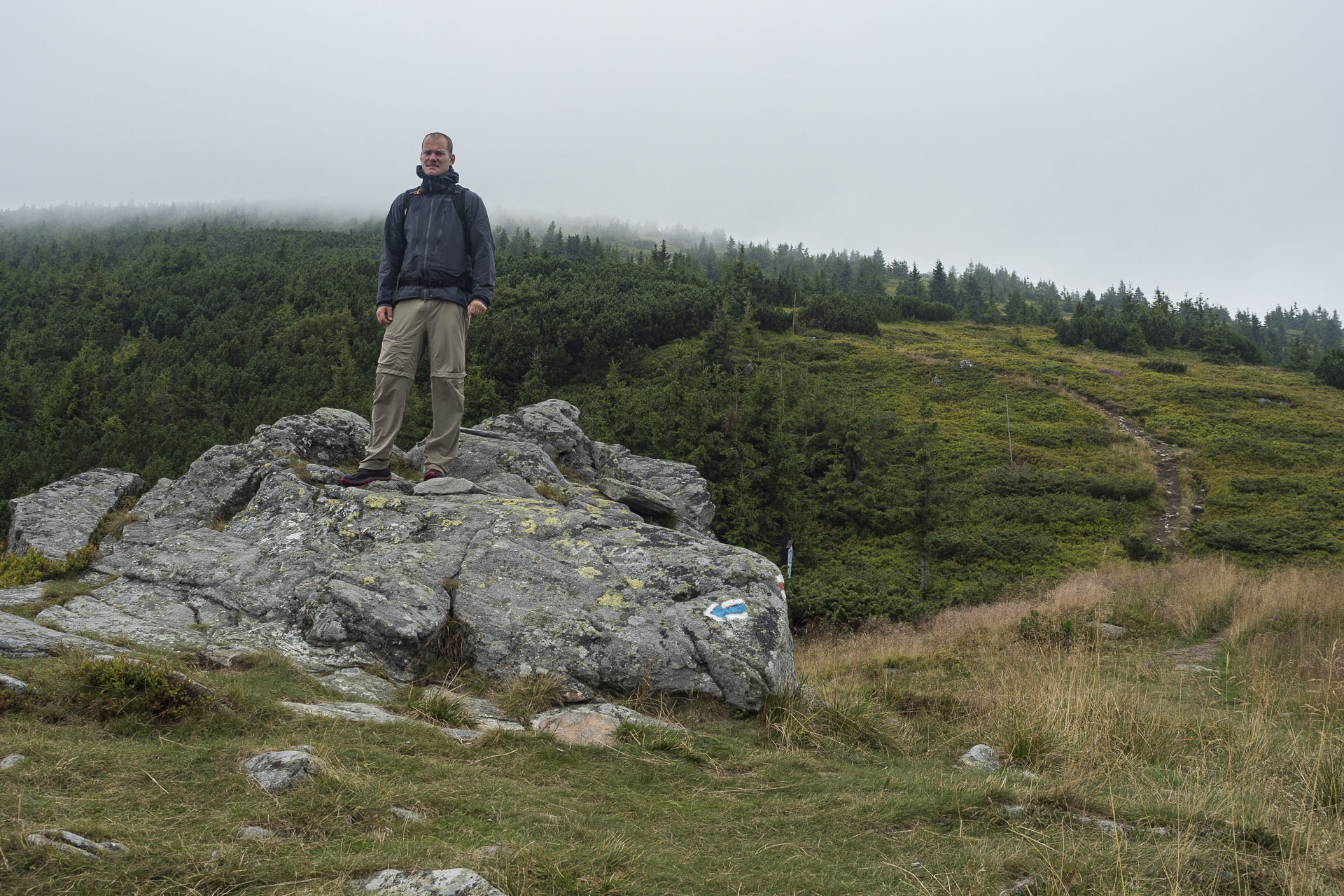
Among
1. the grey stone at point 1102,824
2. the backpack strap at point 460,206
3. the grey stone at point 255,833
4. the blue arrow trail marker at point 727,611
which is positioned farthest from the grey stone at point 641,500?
the grey stone at point 255,833

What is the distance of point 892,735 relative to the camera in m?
6.13

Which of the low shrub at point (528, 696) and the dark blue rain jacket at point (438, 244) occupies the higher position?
the dark blue rain jacket at point (438, 244)

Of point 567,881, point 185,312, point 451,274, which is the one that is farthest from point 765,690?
point 185,312

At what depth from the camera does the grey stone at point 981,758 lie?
17.8 feet

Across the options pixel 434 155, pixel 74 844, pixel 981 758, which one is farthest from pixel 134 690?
pixel 434 155

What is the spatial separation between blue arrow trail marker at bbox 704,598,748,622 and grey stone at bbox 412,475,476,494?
376 cm

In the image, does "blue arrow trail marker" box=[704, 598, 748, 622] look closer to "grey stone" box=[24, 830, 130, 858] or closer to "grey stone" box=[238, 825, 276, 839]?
"grey stone" box=[238, 825, 276, 839]

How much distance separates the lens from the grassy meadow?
3027mm

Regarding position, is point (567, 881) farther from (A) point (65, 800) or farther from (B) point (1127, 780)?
(B) point (1127, 780)

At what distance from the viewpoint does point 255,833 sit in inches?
124

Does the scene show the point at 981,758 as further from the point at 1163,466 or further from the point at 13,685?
the point at 1163,466

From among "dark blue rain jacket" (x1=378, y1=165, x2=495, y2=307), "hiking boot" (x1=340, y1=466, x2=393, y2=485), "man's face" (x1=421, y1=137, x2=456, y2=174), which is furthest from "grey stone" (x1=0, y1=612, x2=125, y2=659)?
"man's face" (x1=421, y1=137, x2=456, y2=174)

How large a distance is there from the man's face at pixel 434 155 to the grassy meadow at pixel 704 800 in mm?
5682

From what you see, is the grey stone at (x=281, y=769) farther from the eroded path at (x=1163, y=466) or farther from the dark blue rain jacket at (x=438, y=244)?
the eroded path at (x=1163, y=466)
